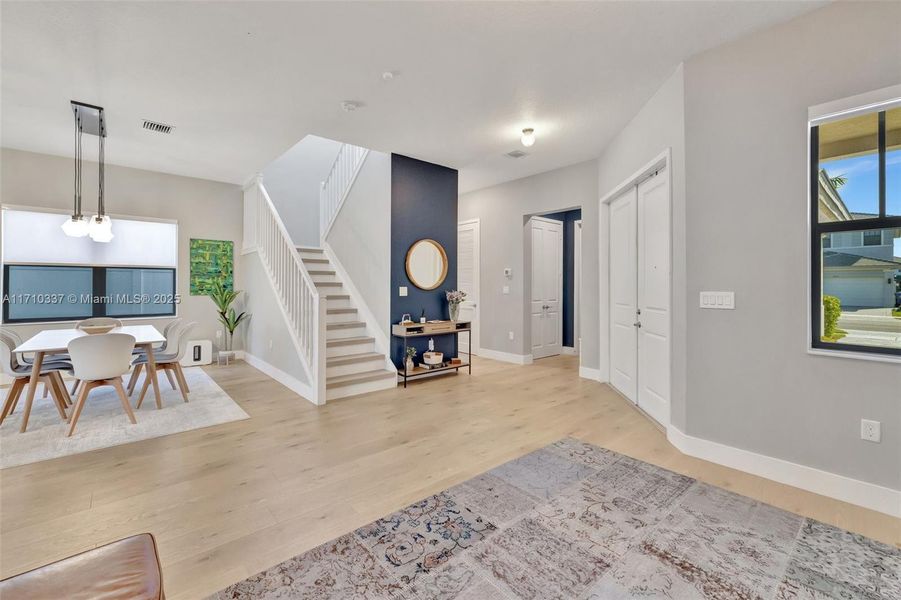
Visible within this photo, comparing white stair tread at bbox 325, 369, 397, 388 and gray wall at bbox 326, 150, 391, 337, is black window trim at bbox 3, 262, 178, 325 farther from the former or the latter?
white stair tread at bbox 325, 369, 397, 388

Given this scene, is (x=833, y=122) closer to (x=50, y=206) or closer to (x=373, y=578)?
(x=373, y=578)

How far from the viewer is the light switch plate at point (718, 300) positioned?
2707 millimetres

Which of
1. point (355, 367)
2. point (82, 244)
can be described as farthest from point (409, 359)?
point (82, 244)

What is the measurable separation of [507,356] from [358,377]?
8.86 feet

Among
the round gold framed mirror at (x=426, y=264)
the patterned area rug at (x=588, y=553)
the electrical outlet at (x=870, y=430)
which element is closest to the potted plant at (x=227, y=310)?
the round gold framed mirror at (x=426, y=264)

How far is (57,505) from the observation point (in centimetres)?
223

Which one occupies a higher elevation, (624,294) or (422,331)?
(624,294)

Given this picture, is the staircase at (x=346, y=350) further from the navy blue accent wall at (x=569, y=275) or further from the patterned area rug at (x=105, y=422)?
the navy blue accent wall at (x=569, y=275)

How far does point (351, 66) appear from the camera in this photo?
2951 mm

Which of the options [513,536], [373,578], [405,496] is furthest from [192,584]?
[513,536]

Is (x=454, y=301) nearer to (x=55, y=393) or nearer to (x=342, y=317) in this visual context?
(x=342, y=317)

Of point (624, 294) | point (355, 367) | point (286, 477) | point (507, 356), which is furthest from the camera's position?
point (507, 356)

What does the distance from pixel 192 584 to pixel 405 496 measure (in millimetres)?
1068

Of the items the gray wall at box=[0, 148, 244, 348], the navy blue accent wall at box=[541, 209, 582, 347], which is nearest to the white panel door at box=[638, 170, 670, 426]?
the navy blue accent wall at box=[541, 209, 582, 347]
